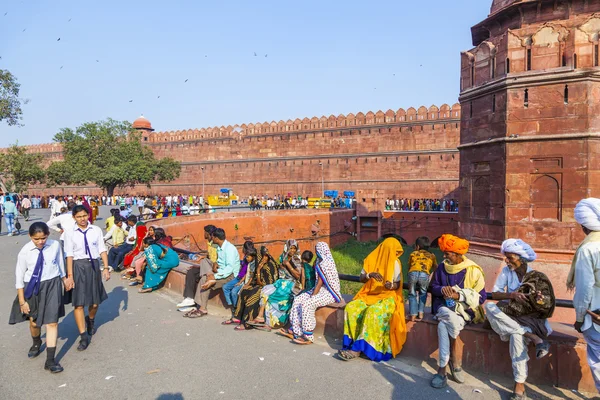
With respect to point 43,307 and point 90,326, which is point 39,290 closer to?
point 43,307

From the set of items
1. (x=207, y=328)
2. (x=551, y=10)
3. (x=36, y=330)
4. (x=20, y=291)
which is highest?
(x=551, y=10)

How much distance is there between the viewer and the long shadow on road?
3.85 m

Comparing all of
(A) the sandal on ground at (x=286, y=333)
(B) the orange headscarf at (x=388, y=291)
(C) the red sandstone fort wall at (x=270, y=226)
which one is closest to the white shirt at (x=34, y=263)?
(A) the sandal on ground at (x=286, y=333)

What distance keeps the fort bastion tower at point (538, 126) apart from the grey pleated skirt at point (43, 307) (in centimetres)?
640

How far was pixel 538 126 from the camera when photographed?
6.73m

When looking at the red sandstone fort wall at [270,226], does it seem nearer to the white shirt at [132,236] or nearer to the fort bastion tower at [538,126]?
the white shirt at [132,236]

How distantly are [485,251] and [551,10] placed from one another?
4.23 meters

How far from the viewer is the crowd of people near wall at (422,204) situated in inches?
834

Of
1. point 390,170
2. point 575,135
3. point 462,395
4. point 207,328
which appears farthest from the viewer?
point 390,170

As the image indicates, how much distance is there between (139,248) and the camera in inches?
282

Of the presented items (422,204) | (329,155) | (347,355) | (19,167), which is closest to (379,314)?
(347,355)

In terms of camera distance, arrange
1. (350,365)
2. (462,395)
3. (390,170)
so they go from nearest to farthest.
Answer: (462,395) < (350,365) < (390,170)

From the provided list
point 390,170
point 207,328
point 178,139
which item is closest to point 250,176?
point 178,139

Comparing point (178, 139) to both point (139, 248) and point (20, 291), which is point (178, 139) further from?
point (20, 291)
